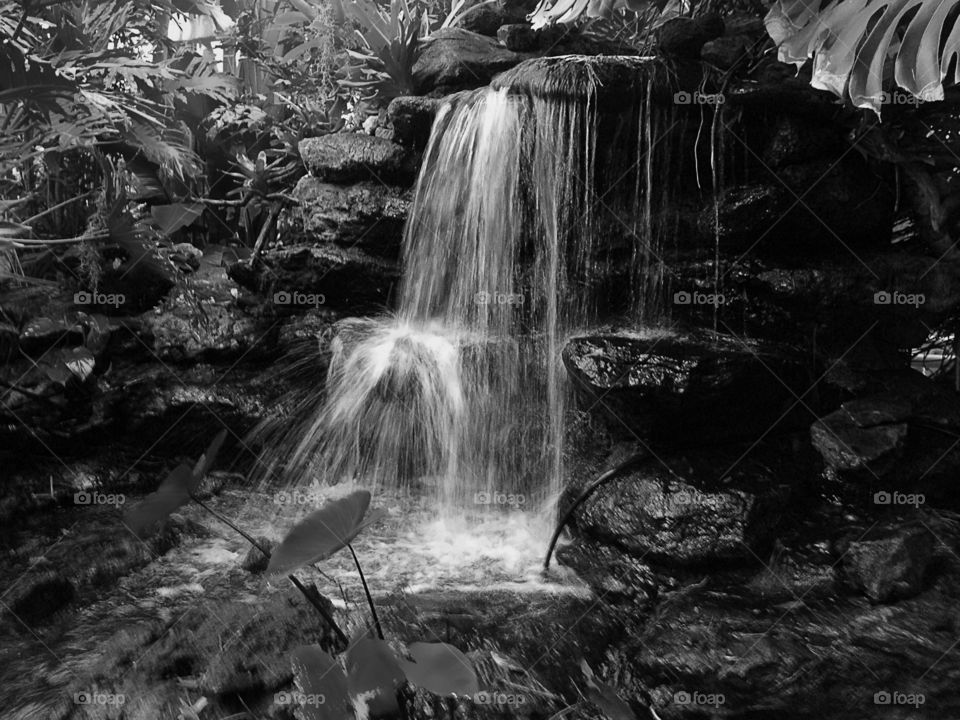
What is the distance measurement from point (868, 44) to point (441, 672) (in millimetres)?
3141

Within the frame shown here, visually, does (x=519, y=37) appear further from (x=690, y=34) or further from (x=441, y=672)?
(x=441, y=672)

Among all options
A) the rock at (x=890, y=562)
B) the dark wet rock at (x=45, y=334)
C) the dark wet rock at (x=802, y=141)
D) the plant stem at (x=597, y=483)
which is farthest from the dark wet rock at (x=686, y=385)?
the dark wet rock at (x=45, y=334)

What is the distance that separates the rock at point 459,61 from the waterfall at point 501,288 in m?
0.69

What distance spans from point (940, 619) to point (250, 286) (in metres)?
4.97

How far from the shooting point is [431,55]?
6074 mm

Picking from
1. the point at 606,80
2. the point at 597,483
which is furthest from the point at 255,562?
the point at 606,80

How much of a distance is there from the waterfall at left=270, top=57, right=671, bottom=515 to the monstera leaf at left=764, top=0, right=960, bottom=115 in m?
1.59

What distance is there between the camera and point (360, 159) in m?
5.48

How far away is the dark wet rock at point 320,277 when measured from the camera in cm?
521

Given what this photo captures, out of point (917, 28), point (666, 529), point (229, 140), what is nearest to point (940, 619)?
point (666, 529)

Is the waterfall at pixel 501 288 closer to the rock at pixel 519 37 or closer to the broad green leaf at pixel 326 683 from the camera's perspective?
the rock at pixel 519 37

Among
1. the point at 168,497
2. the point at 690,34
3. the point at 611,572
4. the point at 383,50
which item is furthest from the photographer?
the point at 383,50

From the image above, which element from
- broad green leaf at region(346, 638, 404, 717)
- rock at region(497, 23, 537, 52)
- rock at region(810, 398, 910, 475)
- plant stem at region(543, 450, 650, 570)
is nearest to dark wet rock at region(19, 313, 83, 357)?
plant stem at region(543, 450, 650, 570)

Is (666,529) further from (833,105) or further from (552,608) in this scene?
(833,105)
